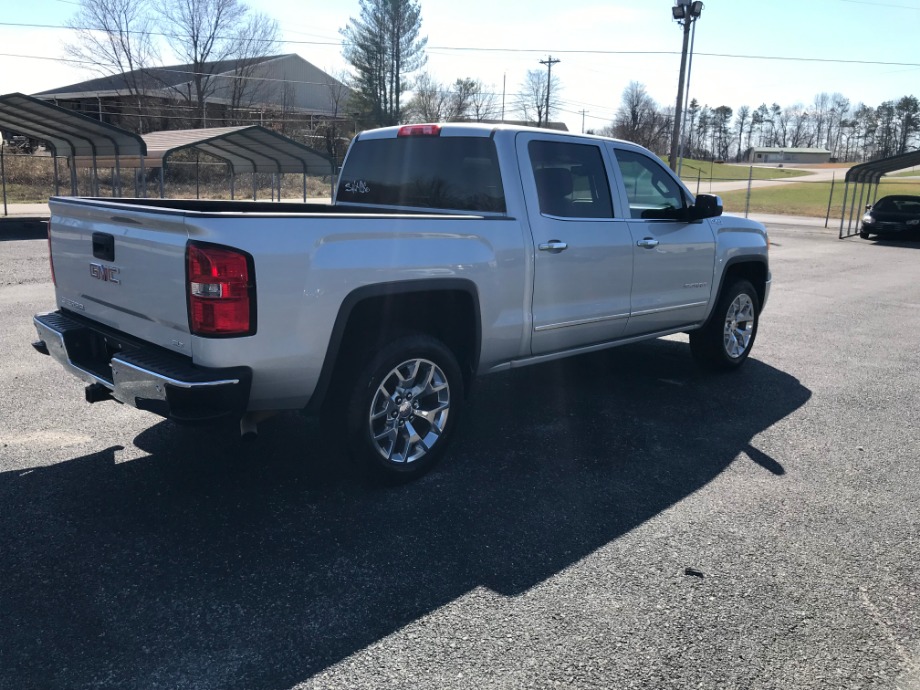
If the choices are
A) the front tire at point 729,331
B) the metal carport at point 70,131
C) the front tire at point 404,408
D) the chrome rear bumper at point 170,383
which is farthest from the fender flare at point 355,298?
the metal carport at point 70,131

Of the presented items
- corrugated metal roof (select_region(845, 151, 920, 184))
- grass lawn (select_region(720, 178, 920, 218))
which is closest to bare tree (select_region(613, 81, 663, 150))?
grass lawn (select_region(720, 178, 920, 218))

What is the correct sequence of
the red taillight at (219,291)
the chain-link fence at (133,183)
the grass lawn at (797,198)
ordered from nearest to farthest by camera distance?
the red taillight at (219,291) < the chain-link fence at (133,183) < the grass lawn at (797,198)

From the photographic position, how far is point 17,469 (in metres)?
4.30

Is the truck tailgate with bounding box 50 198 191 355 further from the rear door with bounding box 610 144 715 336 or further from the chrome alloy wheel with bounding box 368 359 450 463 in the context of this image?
the rear door with bounding box 610 144 715 336

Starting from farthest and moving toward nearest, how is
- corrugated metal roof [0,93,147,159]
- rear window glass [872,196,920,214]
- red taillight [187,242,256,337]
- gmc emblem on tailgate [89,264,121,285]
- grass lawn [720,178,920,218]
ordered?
1. grass lawn [720,178,920,218]
2. rear window glass [872,196,920,214]
3. corrugated metal roof [0,93,147,159]
4. gmc emblem on tailgate [89,264,121,285]
5. red taillight [187,242,256,337]

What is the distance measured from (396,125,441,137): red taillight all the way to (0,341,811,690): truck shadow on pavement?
2.00 m

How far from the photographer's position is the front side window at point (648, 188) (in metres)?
5.64

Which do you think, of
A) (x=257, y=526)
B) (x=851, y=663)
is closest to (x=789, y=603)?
(x=851, y=663)

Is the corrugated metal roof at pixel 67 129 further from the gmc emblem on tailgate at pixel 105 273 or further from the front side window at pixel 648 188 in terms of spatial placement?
the front side window at pixel 648 188

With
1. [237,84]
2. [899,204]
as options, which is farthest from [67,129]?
[237,84]

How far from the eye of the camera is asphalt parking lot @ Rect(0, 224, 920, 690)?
2.78m

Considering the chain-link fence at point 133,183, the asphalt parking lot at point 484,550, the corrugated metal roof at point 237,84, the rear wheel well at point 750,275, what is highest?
the corrugated metal roof at point 237,84

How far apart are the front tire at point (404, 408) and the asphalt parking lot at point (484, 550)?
184 millimetres

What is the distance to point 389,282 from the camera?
3.93 meters
